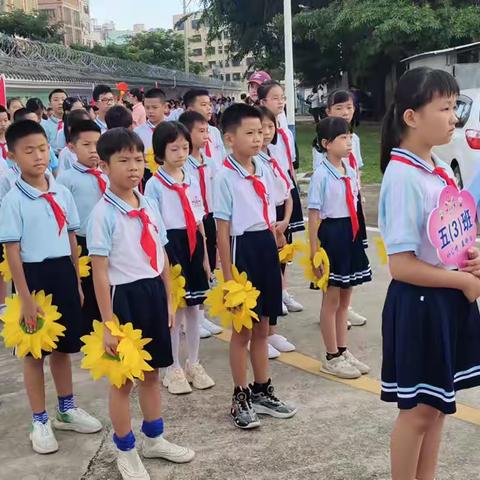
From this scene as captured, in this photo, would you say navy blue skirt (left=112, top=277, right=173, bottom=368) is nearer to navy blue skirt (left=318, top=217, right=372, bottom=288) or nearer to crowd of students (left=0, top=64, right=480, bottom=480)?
crowd of students (left=0, top=64, right=480, bottom=480)

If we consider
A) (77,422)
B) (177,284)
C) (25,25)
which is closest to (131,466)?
(77,422)

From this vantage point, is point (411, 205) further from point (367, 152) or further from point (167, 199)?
point (367, 152)

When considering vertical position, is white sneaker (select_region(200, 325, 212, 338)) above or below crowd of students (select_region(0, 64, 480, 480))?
below

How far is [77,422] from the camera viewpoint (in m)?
3.13

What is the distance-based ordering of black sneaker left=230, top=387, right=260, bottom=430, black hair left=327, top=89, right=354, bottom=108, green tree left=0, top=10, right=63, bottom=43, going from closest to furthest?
1. black sneaker left=230, top=387, right=260, bottom=430
2. black hair left=327, top=89, right=354, bottom=108
3. green tree left=0, top=10, right=63, bottom=43

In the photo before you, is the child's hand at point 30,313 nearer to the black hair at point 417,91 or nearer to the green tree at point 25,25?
the black hair at point 417,91

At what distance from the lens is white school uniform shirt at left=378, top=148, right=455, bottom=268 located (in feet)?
6.52

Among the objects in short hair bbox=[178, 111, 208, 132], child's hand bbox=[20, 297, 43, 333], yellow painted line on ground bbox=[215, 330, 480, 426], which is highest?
short hair bbox=[178, 111, 208, 132]

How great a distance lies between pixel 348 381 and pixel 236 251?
3.36ft

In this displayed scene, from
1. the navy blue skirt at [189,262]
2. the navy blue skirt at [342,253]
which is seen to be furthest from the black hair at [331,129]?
the navy blue skirt at [189,262]

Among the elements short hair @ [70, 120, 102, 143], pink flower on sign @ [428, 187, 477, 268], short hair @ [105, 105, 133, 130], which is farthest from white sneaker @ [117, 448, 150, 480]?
short hair @ [105, 105, 133, 130]

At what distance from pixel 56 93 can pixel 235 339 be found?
4.61 m

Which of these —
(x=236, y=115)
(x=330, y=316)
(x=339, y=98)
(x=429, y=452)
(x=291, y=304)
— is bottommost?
(x=291, y=304)

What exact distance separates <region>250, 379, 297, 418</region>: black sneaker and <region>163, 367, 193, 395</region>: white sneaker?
0.43 m
